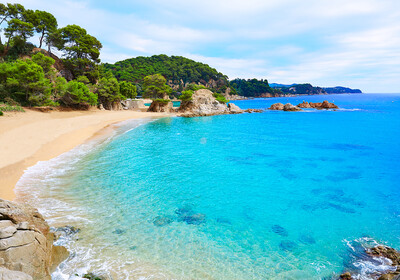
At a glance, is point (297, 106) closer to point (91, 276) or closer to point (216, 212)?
point (216, 212)

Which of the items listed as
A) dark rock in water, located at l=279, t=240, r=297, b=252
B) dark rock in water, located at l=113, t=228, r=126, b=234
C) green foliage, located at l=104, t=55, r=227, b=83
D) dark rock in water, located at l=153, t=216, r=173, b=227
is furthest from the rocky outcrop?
green foliage, located at l=104, t=55, r=227, b=83

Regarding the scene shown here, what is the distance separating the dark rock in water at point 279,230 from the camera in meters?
10.2

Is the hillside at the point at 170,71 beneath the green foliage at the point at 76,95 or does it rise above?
above

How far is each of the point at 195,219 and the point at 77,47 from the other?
218 feet

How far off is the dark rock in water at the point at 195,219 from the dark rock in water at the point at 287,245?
3982mm

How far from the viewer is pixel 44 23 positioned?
188 feet

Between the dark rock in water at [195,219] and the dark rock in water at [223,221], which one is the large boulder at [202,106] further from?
the dark rock in water at [223,221]

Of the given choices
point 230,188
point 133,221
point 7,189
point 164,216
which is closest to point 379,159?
point 230,188

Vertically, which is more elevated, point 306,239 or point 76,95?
point 76,95

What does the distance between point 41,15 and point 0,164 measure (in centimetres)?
6077

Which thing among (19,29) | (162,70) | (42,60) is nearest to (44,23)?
(19,29)

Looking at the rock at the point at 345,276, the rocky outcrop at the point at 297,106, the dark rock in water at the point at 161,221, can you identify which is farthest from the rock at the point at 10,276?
the rocky outcrop at the point at 297,106

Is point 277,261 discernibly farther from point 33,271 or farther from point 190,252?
point 33,271

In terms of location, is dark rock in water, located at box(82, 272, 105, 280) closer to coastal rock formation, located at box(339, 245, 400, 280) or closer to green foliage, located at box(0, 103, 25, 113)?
coastal rock formation, located at box(339, 245, 400, 280)
